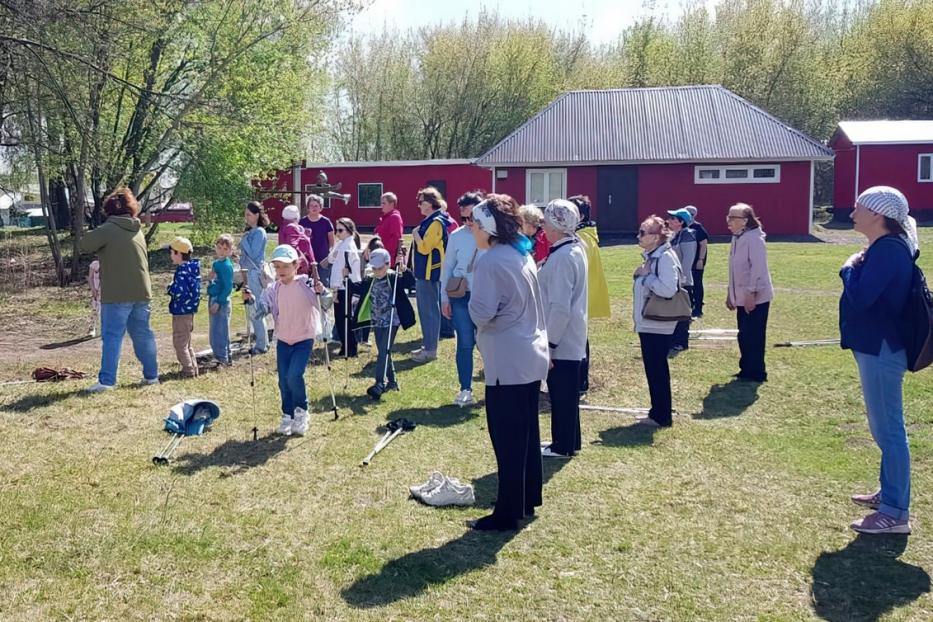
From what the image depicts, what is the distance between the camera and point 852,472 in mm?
6168

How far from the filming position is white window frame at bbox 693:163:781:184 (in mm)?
28344

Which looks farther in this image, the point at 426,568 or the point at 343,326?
the point at 343,326

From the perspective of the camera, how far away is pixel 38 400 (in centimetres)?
830

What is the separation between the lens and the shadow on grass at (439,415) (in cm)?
752

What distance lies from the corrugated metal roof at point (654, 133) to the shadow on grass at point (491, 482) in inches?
914

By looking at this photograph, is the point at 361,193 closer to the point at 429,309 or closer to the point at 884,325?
the point at 429,309

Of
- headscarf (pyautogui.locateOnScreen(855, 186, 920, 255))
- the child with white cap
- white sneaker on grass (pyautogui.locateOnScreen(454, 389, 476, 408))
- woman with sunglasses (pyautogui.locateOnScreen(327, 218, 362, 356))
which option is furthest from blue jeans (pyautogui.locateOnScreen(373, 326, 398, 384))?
headscarf (pyautogui.locateOnScreen(855, 186, 920, 255))

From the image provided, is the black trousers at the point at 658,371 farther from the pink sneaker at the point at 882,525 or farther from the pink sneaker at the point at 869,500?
the pink sneaker at the point at 882,525

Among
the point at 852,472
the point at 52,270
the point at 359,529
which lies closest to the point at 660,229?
the point at 852,472

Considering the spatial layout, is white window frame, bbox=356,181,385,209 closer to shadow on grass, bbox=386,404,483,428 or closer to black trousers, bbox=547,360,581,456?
shadow on grass, bbox=386,404,483,428

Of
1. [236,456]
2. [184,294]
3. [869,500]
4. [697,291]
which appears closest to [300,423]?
[236,456]

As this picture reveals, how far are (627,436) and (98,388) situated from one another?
502 cm

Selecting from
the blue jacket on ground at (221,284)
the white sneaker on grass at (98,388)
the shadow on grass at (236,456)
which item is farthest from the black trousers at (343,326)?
the shadow on grass at (236,456)

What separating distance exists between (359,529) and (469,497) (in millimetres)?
749
